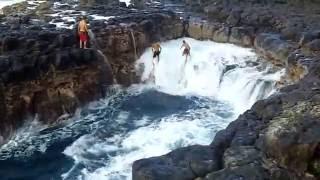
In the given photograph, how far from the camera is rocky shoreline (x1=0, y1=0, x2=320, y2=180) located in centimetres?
1219

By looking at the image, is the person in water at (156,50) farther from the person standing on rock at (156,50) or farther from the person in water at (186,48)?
the person in water at (186,48)

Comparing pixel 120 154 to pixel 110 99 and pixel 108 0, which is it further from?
pixel 108 0

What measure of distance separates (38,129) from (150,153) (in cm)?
601

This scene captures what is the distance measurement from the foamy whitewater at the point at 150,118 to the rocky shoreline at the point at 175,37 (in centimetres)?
80

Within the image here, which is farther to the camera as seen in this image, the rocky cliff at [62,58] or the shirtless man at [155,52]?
the shirtless man at [155,52]

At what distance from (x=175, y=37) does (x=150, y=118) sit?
320 inches

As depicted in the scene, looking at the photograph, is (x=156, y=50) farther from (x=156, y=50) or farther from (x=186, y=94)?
(x=186, y=94)

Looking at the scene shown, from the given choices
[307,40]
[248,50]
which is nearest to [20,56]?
[248,50]

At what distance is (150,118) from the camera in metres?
22.1

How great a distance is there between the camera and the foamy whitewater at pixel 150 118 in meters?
18.4

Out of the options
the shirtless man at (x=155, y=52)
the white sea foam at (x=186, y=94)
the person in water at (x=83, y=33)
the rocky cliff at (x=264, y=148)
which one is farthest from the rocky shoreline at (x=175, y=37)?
the white sea foam at (x=186, y=94)

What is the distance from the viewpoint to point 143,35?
27.1 metres

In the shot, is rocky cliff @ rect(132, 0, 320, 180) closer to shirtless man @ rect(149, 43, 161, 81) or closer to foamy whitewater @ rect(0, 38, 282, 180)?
foamy whitewater @ rect(0, 38, 282, 180)

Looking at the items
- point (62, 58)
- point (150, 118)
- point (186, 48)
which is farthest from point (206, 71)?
point (62, 58)
